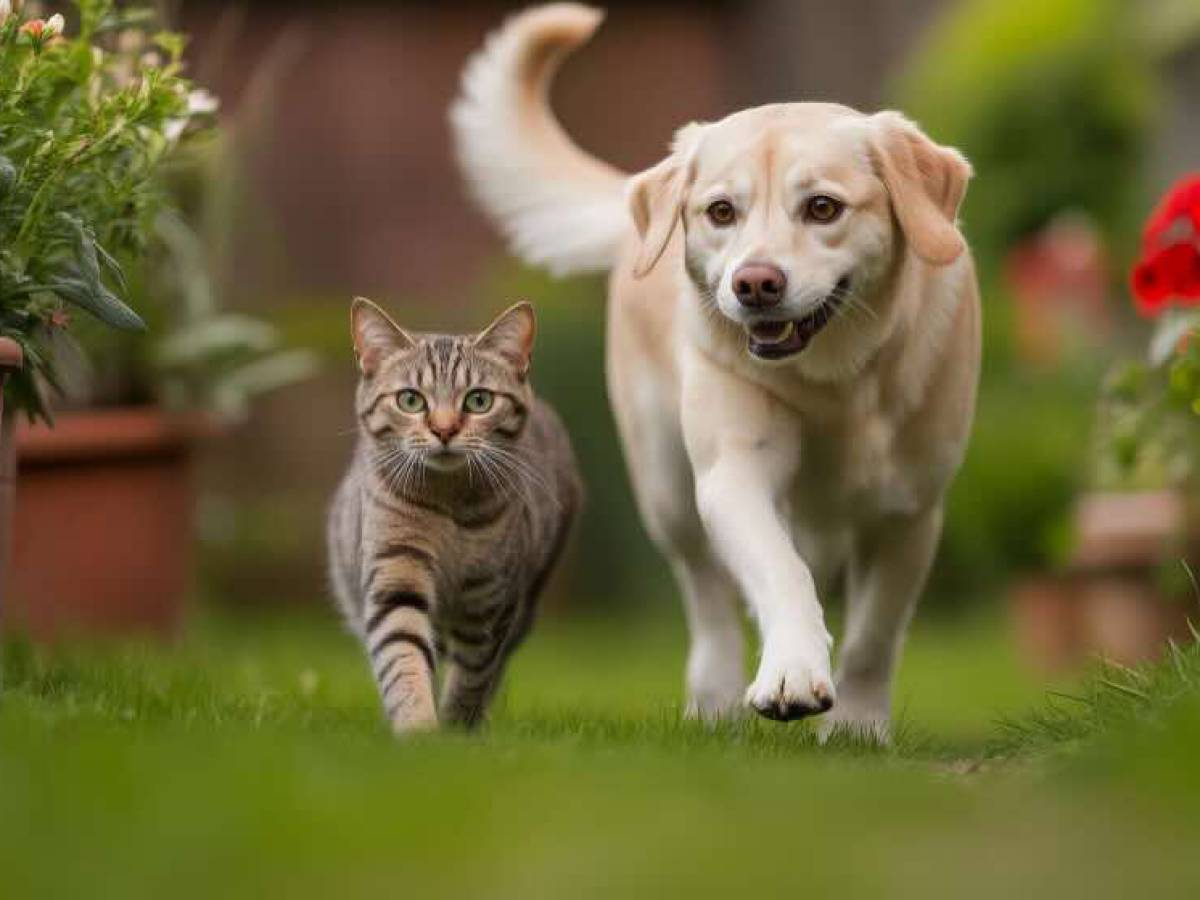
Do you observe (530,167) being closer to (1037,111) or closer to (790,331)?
(790,331)

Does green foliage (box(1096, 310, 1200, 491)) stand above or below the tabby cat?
above

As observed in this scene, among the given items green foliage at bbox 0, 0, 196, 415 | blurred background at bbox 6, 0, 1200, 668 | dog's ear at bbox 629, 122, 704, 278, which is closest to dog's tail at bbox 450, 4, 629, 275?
dog's ear at bbox 629, 122, 704, 278

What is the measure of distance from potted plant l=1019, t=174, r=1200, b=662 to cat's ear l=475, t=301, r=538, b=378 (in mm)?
1303

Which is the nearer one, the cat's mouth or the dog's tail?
the cat's mouth

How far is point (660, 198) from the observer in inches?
186

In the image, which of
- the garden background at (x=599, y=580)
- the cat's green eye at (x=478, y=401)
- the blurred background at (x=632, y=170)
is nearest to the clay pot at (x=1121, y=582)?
the garden background at (x=599, y=580)

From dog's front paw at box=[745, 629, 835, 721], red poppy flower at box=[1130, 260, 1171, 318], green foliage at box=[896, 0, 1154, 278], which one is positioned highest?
green foliage at box=[896, 0, 1154, 278]

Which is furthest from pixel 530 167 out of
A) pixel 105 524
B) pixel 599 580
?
pixel 599 580

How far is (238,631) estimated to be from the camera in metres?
9.54

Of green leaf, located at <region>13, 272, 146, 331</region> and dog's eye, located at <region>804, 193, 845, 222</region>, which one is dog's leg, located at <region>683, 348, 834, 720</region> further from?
green leaf, located at <region>13, 272, 146, 331</region>

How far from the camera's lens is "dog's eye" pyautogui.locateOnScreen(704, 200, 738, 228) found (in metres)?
4.47

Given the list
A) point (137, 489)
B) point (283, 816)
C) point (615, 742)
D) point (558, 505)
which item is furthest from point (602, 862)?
point (137, 489)

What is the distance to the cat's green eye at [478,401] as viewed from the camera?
451cm

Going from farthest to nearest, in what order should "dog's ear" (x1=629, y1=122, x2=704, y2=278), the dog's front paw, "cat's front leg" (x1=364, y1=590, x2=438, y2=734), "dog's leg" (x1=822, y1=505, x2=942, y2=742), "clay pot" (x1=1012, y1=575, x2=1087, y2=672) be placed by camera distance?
"clay pot" (x1=1012, y1=575, x2=1087, y2=672) < "dog's leg" (x1=822, y1=505, x2=942, y2=742) < "dog's ear" (x1=629, y1=122, x2=704, y2=278) < "cat's front leg" (x1=364, y1=590, x2=438, y2=734) < the dog's front paw
